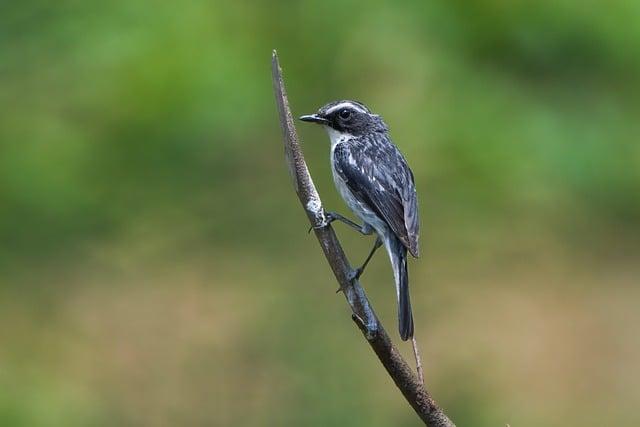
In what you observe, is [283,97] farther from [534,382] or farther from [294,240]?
[534,382]

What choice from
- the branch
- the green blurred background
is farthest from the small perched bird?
the branch

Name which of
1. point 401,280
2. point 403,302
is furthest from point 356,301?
point 401,280

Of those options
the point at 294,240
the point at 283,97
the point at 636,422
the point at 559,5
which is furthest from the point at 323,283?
the point at 283,97

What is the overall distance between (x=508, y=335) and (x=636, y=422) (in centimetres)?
155

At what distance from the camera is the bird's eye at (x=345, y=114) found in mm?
4852

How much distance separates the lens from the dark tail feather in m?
3.20

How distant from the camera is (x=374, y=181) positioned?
441cm

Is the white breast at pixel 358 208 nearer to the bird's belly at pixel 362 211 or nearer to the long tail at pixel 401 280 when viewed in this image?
the bird's belly at pixel 362 211

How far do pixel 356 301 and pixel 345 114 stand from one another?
251 centimetres

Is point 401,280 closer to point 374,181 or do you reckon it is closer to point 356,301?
point 374,181

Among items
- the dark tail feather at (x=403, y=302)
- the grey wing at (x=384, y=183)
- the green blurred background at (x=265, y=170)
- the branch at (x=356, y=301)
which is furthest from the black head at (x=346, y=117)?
the branch at (x=356, y=301)

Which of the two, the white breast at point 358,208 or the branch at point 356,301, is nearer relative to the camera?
the branch at point 356,301

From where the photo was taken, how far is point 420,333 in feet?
26.7

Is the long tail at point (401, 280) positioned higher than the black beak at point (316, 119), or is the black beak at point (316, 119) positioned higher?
the black beak at point (316, 119)
